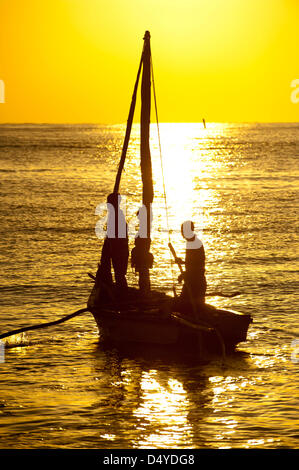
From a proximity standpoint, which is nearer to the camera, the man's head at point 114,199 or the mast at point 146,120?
the man's head at point 114,199

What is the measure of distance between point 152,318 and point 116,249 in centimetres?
222

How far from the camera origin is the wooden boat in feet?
51.7

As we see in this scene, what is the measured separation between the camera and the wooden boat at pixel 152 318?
15.8m

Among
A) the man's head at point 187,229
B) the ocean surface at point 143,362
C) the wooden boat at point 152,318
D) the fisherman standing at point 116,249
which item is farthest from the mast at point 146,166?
the man's head at point 187,229

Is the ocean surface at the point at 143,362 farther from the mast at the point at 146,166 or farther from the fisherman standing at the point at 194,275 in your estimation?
the mast at the point at 146,166

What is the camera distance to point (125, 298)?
17891mm

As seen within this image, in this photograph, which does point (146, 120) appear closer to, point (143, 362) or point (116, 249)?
point (116, 249)

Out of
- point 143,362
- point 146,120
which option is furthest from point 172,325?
point 146,120

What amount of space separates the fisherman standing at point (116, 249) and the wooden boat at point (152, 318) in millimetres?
206

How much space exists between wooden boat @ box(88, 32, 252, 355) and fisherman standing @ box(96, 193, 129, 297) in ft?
0.68

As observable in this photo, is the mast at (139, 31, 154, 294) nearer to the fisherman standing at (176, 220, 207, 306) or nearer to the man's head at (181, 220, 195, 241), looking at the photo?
the fisherman standing at (176, 220, 207, 306)

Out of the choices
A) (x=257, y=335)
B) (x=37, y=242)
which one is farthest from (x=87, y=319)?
(x=37, y=242)
